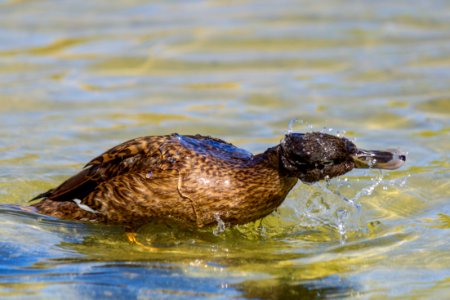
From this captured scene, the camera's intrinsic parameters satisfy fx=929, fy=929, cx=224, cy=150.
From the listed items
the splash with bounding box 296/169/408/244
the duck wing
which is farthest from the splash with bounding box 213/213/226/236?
the splash with bounding box 296/169/408/244

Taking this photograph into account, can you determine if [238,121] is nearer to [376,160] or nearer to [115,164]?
[115,164]

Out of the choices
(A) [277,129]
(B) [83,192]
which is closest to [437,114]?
(A) [277,129]

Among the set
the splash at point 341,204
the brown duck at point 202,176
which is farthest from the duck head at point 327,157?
the splash at point 341,204

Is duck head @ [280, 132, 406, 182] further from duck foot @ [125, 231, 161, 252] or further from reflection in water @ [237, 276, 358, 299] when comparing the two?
duck foot @ [125, 231, 161, 252]

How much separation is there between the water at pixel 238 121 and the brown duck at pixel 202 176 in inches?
8.4

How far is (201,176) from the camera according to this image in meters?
6.43

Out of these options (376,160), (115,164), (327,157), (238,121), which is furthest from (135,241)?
(238,121)

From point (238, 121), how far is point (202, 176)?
3.45 metres

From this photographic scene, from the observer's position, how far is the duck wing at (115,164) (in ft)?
21.7

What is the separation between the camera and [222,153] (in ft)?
22.2

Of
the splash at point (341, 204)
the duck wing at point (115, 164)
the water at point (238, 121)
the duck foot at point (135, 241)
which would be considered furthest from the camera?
the splash at point (341, 204)

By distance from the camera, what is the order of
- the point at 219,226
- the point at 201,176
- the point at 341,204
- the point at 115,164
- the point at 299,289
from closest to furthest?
the point at 299,289
the point at 201,176
the point at 219,226
the point at 115,164
the point at 341,204

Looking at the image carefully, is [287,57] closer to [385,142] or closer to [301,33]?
[301,33]

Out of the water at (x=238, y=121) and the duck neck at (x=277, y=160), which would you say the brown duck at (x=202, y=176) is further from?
the water at (x=238, y=121)
